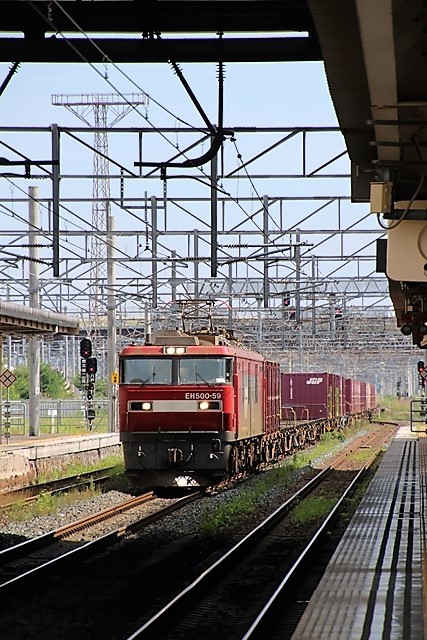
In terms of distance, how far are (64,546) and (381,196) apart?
6.72 metres

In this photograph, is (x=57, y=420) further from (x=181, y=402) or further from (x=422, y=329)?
(x=422, y=329)

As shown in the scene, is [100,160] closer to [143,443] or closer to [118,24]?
[143,443]

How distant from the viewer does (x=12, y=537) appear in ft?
47.2

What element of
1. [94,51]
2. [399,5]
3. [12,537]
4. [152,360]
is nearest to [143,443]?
[152,360]

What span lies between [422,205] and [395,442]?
27.7 m

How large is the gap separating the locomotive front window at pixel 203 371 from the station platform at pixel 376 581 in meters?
3.11

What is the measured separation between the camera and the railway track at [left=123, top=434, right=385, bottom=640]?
29.9ft


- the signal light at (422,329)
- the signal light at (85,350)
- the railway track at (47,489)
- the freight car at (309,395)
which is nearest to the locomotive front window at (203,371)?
the railway track at (47,489)

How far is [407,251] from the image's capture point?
31.8 ft

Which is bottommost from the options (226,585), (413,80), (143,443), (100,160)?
(226,585)

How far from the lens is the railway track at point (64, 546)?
11.5m

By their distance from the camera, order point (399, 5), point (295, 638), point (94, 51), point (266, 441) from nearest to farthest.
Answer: point (399, 5)
point (295, 638)
point (94, 51)
point (266, 441)

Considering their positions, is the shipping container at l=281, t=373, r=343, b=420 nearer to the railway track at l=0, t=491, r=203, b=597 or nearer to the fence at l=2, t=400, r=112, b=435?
the fence at l=2, t=400, r=112, b=435

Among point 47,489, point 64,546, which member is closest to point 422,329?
point 64,546
